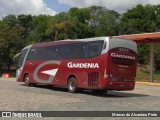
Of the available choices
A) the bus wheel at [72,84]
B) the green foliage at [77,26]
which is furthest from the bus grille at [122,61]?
the green foliage at [77,26]

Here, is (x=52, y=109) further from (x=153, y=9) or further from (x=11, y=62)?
(x=153, y=9)

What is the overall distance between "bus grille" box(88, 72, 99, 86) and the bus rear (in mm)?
754

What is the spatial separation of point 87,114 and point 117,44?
27.0 feet

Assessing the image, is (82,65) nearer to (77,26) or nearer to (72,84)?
(72,84)

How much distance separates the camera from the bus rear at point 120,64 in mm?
19609

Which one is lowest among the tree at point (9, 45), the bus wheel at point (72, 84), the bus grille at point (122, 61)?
the bus wheel at point (72, 84)

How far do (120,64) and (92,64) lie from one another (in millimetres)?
1477

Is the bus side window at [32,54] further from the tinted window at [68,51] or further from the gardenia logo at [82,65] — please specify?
the gardenia logo at [82,65]

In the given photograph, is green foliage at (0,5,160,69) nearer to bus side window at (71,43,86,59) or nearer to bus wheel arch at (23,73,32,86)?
bus wheel arch at (23,73,32,86)

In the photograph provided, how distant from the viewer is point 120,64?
2000 cm

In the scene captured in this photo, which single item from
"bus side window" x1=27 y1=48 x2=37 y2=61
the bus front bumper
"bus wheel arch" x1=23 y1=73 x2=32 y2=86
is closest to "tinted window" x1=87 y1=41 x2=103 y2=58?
the bus front bumper

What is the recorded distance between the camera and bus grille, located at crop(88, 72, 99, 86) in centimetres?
2008

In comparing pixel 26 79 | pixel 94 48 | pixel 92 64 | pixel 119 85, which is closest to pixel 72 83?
pixel 92 64

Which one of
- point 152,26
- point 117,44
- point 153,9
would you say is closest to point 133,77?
point 117,44
